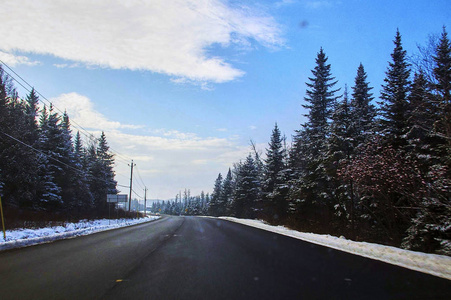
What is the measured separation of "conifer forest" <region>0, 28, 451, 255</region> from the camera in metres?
12.3

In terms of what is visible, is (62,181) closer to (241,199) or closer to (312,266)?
(241,199)

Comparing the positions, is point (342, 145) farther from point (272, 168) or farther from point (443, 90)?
point (272, 168)

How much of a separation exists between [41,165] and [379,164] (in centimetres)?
3575

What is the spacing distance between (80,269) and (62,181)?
37485 millimetres

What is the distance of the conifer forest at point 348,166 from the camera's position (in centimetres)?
1234

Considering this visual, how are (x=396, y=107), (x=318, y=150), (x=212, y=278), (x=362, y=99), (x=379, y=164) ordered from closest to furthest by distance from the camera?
(x=212, y=278) → (x=379, y=164) → (x=396, y=107) → (x=318, y=150) → (x=362, y=99)

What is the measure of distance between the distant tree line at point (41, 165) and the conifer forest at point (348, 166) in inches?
5.1

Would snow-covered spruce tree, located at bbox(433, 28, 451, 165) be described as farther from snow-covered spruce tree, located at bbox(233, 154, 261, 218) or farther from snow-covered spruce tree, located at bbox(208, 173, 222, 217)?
snow-covered spruce tree, located at bbox(208, 173, 222, 217)

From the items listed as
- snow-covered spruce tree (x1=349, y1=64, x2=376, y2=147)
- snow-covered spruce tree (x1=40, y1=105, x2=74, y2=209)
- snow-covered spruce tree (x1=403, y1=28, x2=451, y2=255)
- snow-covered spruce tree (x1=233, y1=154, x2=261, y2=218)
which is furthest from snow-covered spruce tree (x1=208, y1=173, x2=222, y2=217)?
snow-covered spruce tree (x1=403, y1=28, x2=451, y2=255)

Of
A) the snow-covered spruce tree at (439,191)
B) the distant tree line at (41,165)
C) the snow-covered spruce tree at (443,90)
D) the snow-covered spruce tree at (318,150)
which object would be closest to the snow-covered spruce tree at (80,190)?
the distant tree line at (41,165)

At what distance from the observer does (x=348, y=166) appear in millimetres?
16672

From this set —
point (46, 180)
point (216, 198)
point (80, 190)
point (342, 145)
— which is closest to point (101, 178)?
point (80, 190)

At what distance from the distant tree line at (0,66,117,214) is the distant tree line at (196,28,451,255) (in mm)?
23345

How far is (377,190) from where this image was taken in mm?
15047
